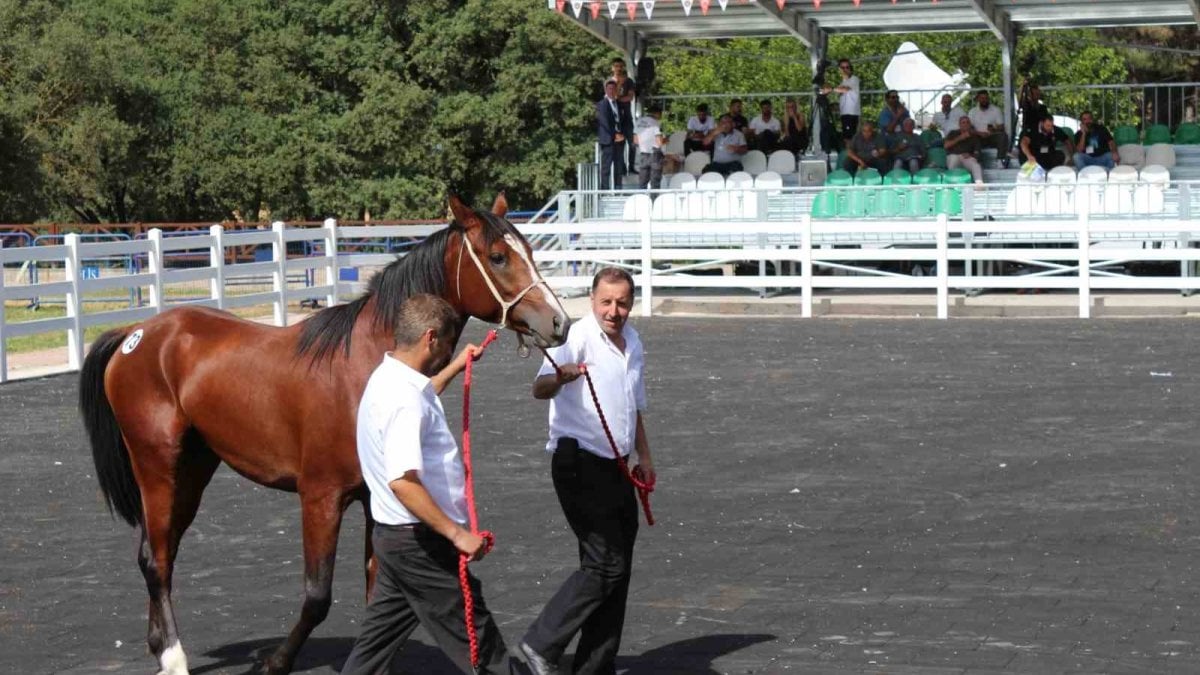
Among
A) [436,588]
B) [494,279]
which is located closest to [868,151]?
[494,279]

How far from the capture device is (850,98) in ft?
101

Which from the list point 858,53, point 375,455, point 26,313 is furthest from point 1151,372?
point 858,53

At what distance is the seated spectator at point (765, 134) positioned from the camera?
31375 mm

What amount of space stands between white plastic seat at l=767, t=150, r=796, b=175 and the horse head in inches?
951

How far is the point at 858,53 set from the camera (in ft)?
163

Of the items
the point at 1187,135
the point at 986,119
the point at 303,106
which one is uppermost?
the point at 303,106

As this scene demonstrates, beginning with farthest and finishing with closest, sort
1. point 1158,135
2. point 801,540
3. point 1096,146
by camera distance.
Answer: point 1158,135 < point 1096,146 < point 801,540

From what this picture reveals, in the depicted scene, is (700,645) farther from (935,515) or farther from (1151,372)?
(1151,372)

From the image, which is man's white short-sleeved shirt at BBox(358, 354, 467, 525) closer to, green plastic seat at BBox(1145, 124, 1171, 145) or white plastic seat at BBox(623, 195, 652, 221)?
white plastic seat at BBox(623, 195, 652, 221)

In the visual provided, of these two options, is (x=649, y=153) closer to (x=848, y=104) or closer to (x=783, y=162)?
(x=783, y=162)

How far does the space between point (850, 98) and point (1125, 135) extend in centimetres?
460

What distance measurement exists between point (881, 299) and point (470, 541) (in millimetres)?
22051

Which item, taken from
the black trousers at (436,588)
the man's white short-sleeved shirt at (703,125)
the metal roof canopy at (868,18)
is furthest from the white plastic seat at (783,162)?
the black trousers at (436,588)

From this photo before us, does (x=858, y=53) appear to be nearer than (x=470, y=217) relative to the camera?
No
